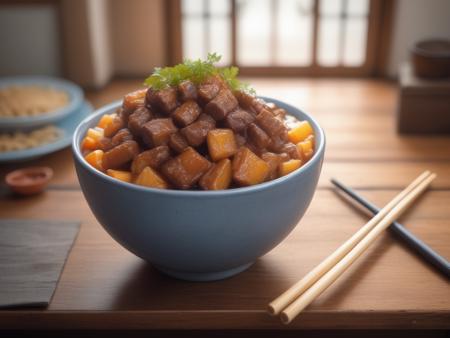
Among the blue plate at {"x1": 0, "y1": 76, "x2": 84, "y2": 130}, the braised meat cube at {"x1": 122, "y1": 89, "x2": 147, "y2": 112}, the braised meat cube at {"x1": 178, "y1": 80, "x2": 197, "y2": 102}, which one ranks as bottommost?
the blue plate at {"x1": 0, "y1": 76, "x2": 84, "y2": 130}

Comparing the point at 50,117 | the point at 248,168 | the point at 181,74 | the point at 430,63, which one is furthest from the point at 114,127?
the point at 430,63

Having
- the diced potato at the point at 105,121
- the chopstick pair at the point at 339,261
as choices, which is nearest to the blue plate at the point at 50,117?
the diced potato at the point at 105,121

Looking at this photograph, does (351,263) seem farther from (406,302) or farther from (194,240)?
(194,240)

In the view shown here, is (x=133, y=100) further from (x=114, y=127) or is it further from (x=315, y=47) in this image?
(x=315, y=47)

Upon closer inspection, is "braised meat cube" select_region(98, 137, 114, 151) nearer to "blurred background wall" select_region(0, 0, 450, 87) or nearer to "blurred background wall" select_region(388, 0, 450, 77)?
"blurred background wall" select_region(0, 0, 450, 87)

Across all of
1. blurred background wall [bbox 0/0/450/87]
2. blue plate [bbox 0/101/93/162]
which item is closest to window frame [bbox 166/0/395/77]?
blurred background wall [bbox 0/0/450/87]

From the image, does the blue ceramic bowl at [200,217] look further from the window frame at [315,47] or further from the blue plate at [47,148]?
the window frame at [315,47]

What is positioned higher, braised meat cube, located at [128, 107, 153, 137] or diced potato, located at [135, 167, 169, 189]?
braised meat cube, located at [128, 107, 153, 137]
